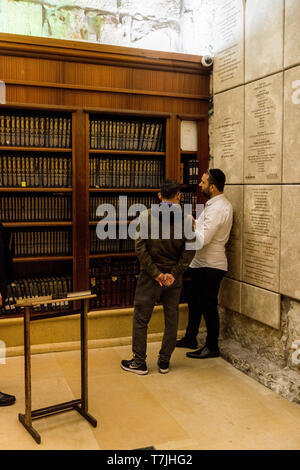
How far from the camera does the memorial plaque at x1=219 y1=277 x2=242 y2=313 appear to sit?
13.5ft

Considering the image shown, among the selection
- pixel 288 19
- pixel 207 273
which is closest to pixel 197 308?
pixel 207 273

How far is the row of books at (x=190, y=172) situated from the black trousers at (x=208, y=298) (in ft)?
3.14

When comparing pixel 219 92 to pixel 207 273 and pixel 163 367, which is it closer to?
pixel 207 273

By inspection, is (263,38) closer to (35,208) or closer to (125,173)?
(125,173)

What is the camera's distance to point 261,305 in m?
3.79

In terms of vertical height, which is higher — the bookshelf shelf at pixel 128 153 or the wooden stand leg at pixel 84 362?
the bookshelf shelf at pixel 128 153

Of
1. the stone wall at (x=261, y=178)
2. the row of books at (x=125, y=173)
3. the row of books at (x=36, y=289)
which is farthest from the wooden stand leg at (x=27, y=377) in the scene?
the row of books at (x=125, y=173)

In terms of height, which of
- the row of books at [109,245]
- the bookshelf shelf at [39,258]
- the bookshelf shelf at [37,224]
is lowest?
the bookshelf shelf at [39,258]

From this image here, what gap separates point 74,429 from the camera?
2.77 meters

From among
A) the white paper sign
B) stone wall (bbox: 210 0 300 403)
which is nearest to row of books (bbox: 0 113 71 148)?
the white paper sign

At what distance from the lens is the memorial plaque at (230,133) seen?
13.2 feet

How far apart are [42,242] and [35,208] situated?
1.07ft

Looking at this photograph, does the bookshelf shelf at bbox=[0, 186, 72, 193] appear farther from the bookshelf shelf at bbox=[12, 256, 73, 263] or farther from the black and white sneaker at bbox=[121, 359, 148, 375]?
the black and white sneaker at bbox=[121, 359, 148, 375]

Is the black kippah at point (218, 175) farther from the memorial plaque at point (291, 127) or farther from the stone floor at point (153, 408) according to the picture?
the stone floor at point (153, 408)
